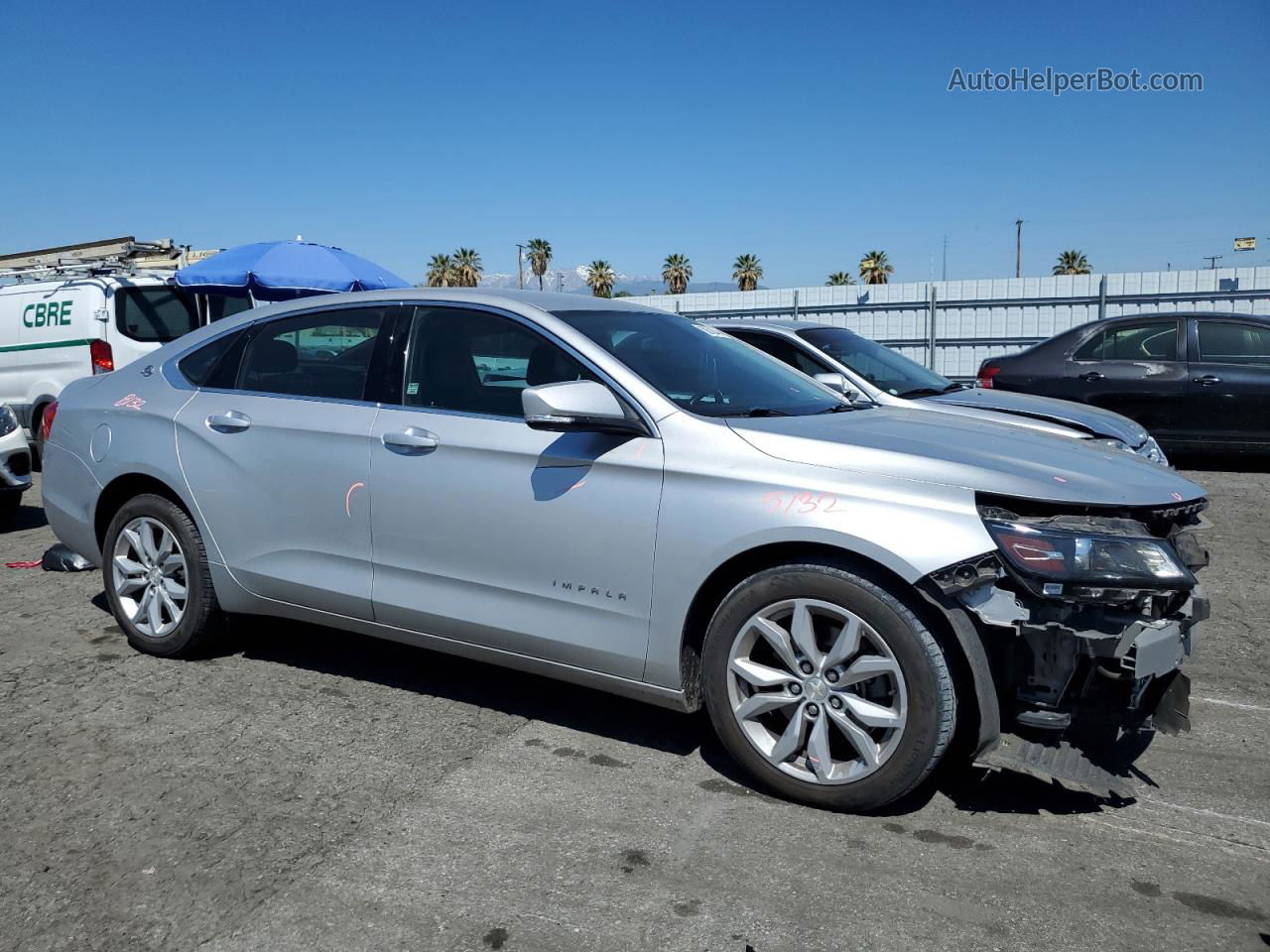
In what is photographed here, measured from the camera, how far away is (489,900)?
9.00 ft

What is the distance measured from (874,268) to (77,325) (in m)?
59.1

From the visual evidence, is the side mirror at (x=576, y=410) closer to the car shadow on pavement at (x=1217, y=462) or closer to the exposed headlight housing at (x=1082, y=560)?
the exposed headlight housing at (x=1082, y=560)

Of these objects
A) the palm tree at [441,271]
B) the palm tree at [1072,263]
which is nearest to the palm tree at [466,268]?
the palm tree at [441,271]

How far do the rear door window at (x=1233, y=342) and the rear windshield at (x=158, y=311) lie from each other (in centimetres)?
947

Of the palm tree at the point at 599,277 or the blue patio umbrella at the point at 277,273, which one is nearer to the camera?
the blue patio umbrella at the point at 277,273

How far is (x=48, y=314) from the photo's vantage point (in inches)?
414

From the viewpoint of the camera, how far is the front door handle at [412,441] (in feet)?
12.8

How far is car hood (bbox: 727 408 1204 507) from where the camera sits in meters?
3.09

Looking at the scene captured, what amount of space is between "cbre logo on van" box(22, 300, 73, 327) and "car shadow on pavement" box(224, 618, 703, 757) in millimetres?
6629

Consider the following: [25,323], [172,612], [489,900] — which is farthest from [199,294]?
[489,900]

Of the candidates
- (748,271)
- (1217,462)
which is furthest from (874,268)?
(1217,462)


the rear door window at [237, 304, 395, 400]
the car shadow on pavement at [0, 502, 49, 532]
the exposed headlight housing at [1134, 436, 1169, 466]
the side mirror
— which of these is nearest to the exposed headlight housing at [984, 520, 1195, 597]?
the side mirror

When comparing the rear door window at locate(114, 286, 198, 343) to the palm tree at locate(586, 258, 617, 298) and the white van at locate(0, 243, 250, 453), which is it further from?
the palm tree at locate(586, 258, 617, 298)

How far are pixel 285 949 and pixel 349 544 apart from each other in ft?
5.97
